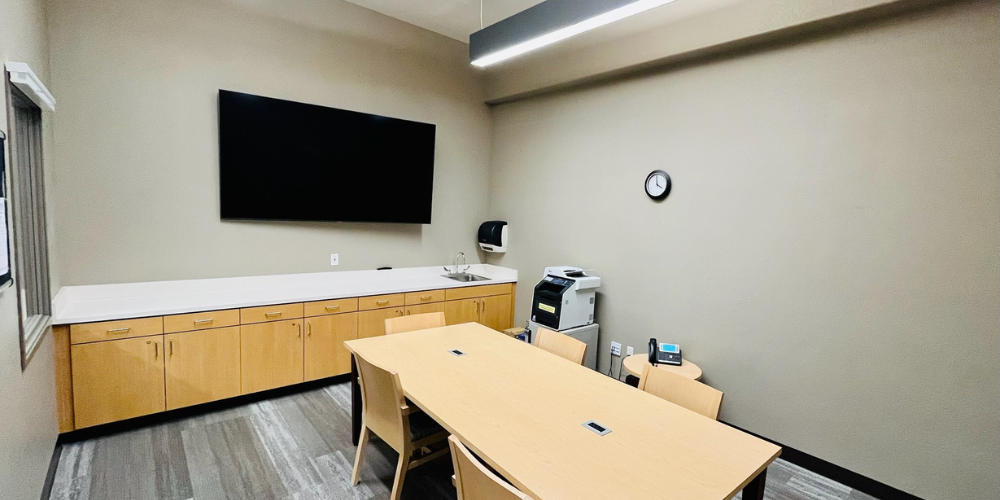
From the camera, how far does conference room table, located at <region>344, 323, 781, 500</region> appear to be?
1356 mm

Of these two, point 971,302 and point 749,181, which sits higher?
point 749,181

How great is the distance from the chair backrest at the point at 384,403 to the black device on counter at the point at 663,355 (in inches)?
74.2

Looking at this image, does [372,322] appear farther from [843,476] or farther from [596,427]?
[843,476]

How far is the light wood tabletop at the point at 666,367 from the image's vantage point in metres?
3.00

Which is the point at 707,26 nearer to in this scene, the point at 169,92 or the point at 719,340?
the point at 719,340

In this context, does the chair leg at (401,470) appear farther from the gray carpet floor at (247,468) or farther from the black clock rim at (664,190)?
the black clock rim at (664,190)

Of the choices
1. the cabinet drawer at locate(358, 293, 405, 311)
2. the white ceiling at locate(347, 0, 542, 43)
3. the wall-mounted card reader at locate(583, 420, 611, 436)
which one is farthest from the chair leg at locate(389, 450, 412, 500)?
the white ceiling at locate(347, 0, 542, 43)

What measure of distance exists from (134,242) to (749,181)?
4297mm

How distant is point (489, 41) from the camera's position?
2934mm

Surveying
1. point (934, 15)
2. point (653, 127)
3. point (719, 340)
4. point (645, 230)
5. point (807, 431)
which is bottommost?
point (807, 431)

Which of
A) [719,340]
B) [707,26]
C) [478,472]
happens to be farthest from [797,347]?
[478,472]

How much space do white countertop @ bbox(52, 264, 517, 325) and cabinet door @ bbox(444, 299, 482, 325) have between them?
0.18 meters

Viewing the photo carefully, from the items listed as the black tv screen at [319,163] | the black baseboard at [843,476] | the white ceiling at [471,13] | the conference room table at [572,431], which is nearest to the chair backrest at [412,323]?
the conference room table at [572,431]

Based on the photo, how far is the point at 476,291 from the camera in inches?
175
